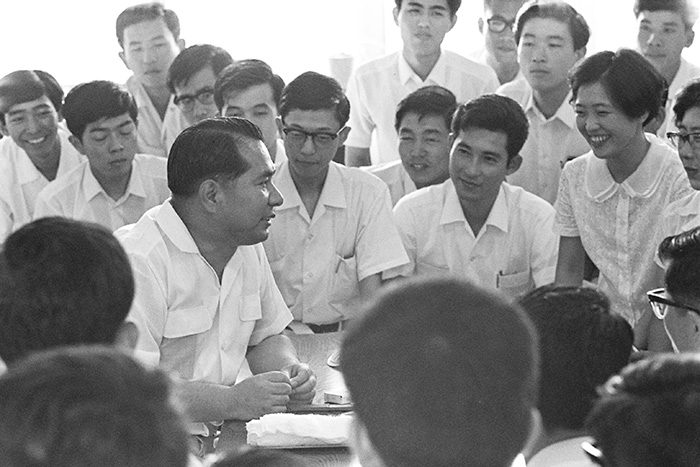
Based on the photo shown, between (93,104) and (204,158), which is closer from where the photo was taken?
(204,158)

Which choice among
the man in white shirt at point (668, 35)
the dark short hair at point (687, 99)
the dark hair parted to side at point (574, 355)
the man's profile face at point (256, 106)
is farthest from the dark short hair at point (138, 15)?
the dark hair parted to side at point (574, 355)

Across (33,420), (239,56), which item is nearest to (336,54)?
(239,56)

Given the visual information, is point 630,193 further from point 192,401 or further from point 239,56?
point 239,56

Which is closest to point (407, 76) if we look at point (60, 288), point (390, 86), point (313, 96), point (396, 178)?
point (390, 86)

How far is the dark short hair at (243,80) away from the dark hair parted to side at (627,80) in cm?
101

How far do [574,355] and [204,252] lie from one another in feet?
3.73

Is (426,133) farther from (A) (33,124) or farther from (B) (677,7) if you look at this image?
(A) (33,124)

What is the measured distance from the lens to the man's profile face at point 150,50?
14.1ft

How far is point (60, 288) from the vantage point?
1.43m

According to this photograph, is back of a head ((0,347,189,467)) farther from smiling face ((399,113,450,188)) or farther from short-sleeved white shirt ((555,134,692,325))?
smiling face ((399,113,450,188))

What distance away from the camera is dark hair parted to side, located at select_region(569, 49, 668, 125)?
299 cm

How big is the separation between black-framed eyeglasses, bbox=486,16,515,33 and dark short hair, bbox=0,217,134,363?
10.7 ft

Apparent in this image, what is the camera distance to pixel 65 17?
5484 millimetres

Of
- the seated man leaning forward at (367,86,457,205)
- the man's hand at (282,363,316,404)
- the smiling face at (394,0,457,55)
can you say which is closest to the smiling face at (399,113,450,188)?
the seated man leaning forward at (367,86,457,205)
